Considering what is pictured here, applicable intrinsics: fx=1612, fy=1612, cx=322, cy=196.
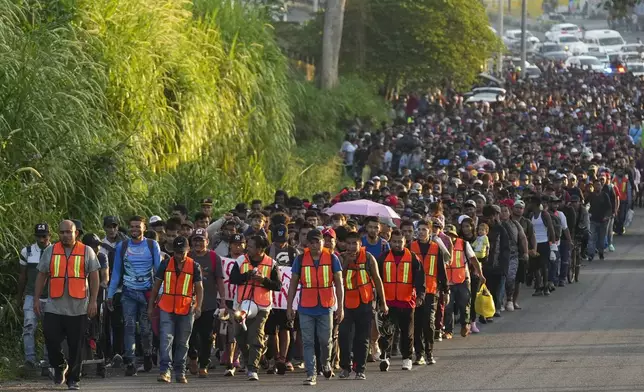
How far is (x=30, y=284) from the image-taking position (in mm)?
15523

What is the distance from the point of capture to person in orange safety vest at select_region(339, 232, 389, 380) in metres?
15.2

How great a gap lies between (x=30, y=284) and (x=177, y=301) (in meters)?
1.59

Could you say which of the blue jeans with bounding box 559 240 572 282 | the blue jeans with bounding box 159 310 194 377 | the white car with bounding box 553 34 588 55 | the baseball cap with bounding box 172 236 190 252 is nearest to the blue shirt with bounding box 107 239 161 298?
the blue jeans with bounding box 159 310 194 377

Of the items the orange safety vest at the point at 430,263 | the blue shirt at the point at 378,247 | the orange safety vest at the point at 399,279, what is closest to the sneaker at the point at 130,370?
the orange safety vest at the point at 399,279

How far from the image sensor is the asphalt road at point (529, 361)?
1473cm

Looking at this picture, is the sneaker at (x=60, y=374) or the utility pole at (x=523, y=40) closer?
the sneaker at (x=60, y=374)

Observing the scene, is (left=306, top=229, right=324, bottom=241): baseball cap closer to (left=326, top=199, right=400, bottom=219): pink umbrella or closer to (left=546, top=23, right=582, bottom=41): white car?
(left=326, top=199, right=400, bottom=219): pink umbrella

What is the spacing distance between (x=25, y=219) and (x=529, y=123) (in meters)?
28.7

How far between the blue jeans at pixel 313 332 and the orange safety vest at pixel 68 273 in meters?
2.06

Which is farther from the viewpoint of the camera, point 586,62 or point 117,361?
point 586,62

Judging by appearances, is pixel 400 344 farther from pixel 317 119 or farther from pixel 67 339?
pixel 317 119

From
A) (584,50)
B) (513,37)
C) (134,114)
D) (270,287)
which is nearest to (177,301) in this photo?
(270,287)

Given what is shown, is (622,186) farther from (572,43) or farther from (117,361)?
(572,43)

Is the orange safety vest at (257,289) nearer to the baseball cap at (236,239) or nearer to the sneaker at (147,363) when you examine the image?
the baseball cap at (236,239)
